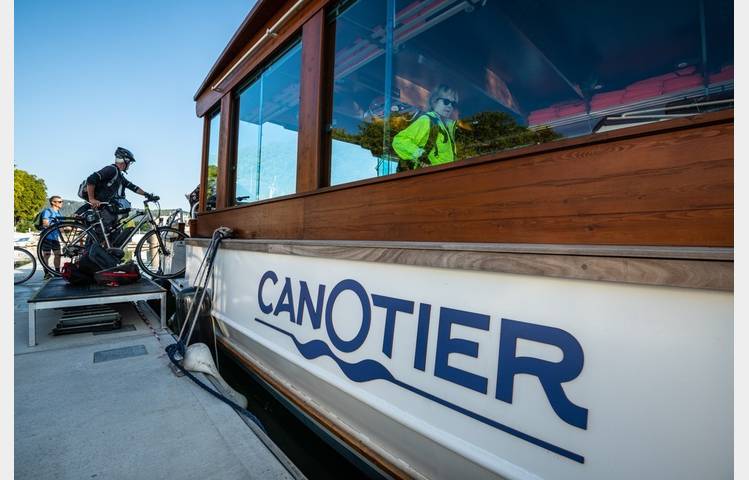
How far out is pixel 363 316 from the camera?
1.76m

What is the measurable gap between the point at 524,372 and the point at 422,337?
0.45 m

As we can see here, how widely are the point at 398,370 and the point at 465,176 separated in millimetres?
966

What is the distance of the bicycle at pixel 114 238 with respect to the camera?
5.42 meters

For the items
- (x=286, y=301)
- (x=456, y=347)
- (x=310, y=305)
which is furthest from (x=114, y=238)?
(x=456, y=347)

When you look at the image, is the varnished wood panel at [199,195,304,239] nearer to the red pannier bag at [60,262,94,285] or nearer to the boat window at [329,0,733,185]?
the boat window at [329,0,733,185]

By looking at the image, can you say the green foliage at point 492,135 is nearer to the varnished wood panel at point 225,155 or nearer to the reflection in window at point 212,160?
the varnished wood panel at point 225,155

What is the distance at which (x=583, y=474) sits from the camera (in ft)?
3.27

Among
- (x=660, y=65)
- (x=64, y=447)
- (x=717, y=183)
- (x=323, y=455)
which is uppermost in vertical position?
(x=660, y=65)

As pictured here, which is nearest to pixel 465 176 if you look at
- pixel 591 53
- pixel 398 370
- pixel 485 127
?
pixel 485 127

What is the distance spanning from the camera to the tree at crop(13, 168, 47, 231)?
→ 27625 mm

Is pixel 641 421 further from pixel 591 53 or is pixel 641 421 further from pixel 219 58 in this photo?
pixel 219 58

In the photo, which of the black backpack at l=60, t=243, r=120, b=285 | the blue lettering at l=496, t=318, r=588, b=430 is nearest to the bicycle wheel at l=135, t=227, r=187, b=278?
the black backpack at l=60, t=243, r=120, b=285

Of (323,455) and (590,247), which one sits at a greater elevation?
(590,247)

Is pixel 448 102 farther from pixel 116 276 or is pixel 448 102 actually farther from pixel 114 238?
pixel 114 238
